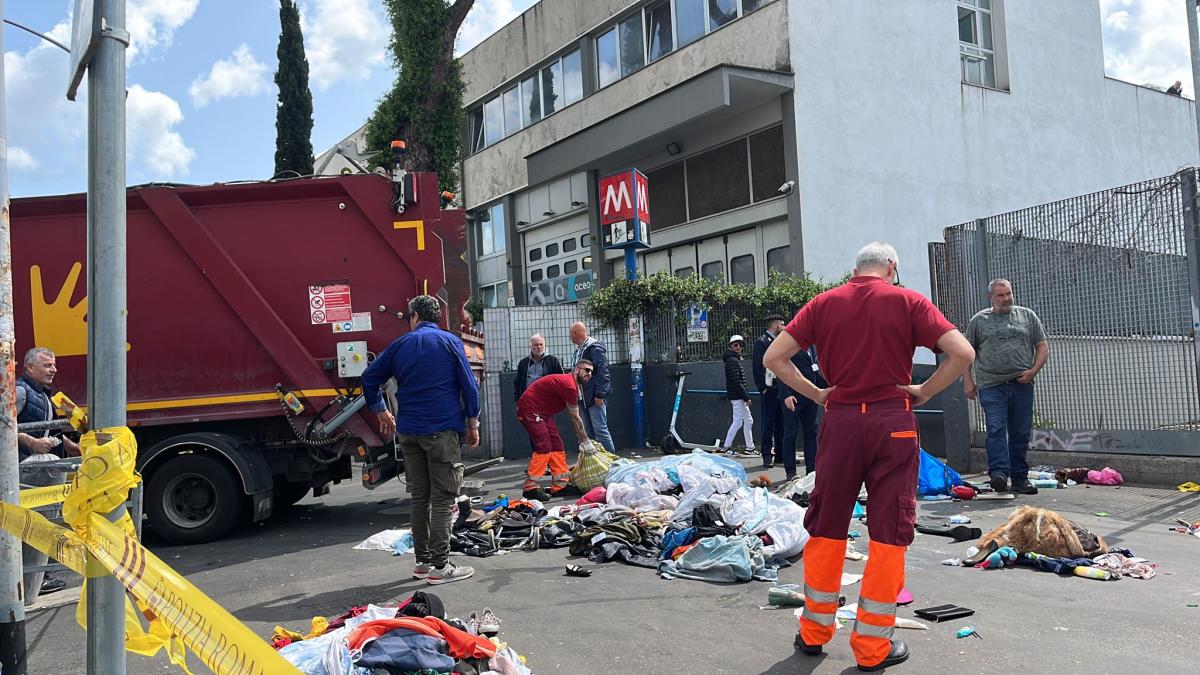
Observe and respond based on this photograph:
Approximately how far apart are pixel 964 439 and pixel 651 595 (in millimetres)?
5426

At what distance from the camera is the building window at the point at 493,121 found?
24.0m

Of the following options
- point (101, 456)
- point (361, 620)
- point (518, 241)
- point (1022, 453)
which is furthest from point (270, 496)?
point (518, 241)

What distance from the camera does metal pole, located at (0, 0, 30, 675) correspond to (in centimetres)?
291

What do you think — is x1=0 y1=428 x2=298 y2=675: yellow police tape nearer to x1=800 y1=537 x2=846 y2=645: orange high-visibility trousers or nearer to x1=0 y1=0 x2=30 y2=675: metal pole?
x1=0 y1=0 x2=30 y2=675: metal pole

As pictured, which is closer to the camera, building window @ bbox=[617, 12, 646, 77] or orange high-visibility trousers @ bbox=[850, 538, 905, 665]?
orange high-visibility trousers @ bbox=[850, 538, 905, 665]

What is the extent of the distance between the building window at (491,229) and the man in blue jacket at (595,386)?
45.5 ft

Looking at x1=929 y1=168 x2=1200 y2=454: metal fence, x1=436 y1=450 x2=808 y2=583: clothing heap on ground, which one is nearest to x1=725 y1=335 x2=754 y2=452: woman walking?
x1=929 y1=168 x2=1200 y2=454: metal fence

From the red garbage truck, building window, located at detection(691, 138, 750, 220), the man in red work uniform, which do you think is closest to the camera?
the red garbage truck

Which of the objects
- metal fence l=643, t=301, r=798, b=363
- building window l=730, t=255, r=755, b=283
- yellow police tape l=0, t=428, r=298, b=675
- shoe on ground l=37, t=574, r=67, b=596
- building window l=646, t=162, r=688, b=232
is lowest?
shoe on ground l=37, t=574, r=67, b=596

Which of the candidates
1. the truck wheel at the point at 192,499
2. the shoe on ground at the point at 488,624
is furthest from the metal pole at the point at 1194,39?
the truck wheel at the point at 192,499

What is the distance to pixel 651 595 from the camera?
5.11 metres

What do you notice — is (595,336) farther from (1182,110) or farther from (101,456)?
(1182,110)

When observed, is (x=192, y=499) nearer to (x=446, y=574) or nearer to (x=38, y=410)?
(x=38, y=410)

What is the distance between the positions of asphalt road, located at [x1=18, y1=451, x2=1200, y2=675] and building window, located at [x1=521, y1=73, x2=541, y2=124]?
16805mm
